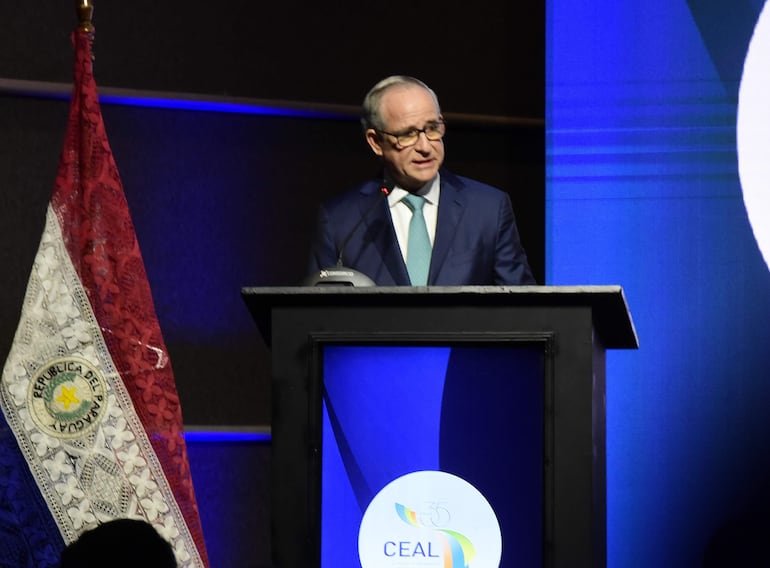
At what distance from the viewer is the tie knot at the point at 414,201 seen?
2850 millimetres

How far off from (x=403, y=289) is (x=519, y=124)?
7.25 ft

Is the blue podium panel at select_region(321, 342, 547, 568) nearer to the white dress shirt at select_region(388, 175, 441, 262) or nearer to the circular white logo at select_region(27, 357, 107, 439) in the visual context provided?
the white dress shirt at select_region(388, 175, 441, 262)

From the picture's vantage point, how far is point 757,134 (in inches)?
135

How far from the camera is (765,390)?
343cm

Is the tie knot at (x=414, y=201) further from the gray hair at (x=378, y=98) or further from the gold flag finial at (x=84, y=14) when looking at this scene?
the gold flag finial at (x=84, y=14)

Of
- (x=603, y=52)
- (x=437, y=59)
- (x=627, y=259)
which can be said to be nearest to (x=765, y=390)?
(x=627, y=259)

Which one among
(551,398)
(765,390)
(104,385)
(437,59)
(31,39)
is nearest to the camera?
(551,398)

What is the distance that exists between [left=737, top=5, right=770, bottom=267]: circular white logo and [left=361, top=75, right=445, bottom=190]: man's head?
1.02 metres

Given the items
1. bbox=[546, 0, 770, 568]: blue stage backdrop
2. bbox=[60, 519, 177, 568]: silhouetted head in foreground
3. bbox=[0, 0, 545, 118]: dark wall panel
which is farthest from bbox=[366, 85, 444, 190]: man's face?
bbox=[60, 519, 177, 568]: silhouetted head in foreground

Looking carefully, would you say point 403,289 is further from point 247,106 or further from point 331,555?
point 247,106

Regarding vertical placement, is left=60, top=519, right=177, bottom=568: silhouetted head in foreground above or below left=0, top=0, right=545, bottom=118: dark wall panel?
below

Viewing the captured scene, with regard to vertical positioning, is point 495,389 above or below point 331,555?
above

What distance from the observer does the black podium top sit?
6.53 feet

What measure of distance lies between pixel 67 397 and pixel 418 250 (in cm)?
86
